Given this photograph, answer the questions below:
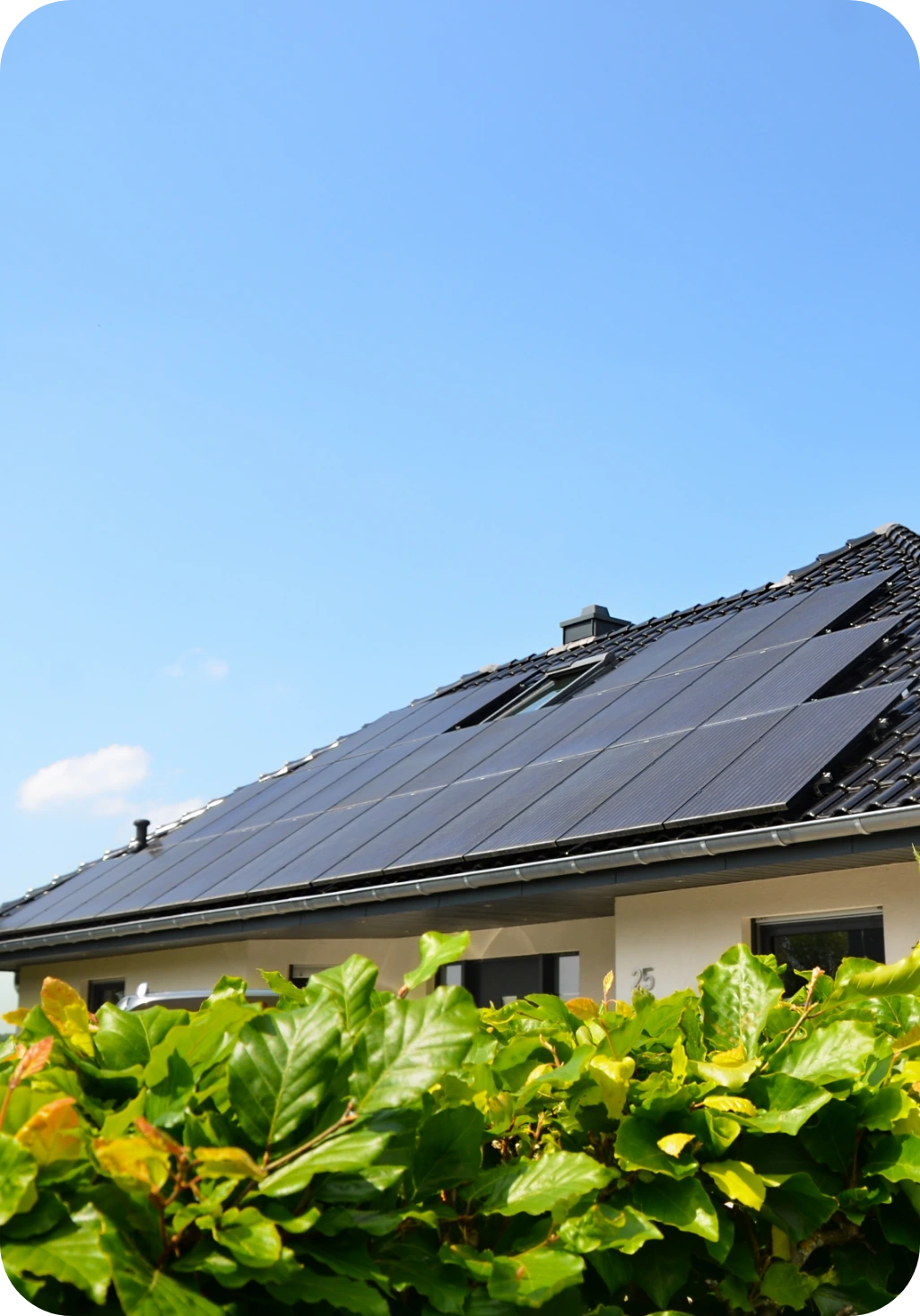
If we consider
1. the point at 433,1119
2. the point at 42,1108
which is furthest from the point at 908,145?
the point at 42,1108

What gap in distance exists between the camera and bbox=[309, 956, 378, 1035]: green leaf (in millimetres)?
1935

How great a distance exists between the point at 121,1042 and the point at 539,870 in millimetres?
7088

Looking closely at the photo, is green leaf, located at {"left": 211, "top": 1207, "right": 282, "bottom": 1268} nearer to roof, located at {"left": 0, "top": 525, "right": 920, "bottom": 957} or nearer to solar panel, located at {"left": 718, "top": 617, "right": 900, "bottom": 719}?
roof, located at {"left": 0, "top": 525, "right": 920, "bottom": 957}


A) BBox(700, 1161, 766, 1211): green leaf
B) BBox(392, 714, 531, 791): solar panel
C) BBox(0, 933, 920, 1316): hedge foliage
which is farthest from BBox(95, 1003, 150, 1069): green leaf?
BBox(392, 714, 531, 791): solar panel

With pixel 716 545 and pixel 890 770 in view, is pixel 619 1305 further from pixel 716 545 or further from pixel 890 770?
pixel 716 545

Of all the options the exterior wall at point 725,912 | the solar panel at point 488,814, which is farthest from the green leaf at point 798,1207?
the solar panel at point 488,814

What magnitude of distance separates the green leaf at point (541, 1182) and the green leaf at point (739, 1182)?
0.23 meters

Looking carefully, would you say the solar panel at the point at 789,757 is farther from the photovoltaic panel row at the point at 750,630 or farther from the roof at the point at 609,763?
the photovoltaic panel row at the point at 750,630

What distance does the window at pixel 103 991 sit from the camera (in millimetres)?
15711

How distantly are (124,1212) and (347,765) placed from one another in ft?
47.2

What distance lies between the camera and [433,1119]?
1.92 metres

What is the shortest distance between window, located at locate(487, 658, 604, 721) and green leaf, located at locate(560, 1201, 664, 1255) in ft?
39.2

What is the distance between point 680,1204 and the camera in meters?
2.02

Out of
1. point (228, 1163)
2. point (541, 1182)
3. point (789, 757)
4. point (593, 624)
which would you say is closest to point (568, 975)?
point (789, 757)
